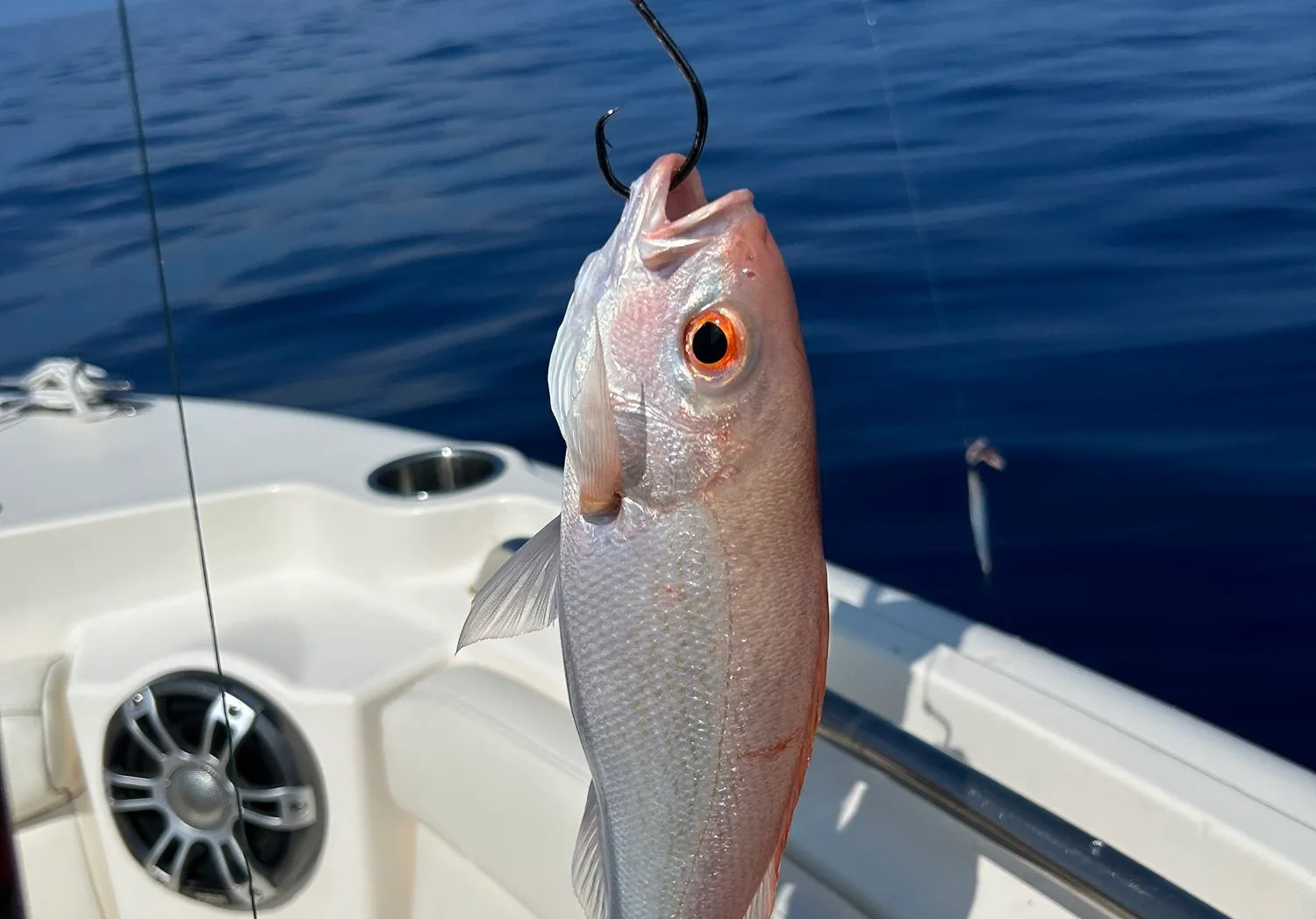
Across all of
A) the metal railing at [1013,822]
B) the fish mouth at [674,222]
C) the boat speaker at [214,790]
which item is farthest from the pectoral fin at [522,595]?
the boat speaker at [214,790]

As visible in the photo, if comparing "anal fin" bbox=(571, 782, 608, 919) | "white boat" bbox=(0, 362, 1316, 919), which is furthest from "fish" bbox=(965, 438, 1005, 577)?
"anal fin" bbox=(571, 782, 608, 919)

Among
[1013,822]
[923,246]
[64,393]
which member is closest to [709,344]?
[1013,822]

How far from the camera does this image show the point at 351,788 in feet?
7.72

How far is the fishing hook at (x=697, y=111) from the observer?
1030 millimetres

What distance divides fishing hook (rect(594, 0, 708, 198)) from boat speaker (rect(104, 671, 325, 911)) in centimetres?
160

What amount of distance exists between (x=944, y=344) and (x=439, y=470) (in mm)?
3831

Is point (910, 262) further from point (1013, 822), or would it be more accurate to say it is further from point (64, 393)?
point (1013, 822)

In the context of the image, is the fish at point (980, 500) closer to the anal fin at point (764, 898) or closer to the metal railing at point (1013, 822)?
the metal railing at point (1013, 822)

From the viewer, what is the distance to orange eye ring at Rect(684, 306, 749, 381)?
1121 mm

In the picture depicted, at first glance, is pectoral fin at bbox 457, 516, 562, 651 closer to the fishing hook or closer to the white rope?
the fishing hook

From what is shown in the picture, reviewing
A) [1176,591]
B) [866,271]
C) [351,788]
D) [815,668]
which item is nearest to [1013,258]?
[866,271]

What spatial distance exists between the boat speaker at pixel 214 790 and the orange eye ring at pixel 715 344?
5.09 feet

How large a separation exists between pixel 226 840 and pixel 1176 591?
331 cm

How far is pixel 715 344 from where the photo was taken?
113 cm
